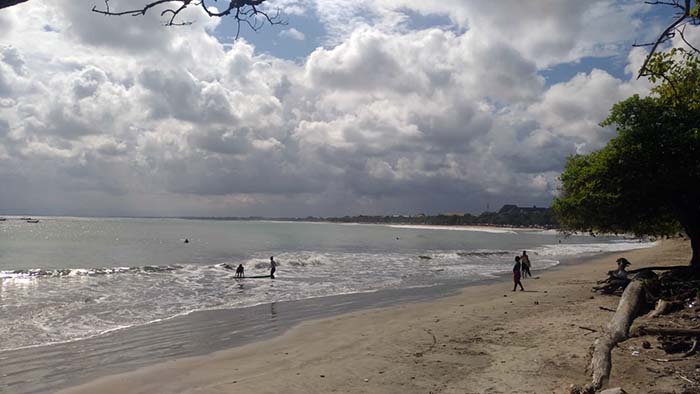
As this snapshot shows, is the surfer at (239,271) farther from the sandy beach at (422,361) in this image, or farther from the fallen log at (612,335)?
the fallen log at (612,335)

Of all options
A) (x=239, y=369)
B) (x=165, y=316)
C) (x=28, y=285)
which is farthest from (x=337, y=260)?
(x=239, y=369)

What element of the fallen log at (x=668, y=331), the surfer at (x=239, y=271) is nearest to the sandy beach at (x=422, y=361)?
the fallen log at (x=668, y=331)

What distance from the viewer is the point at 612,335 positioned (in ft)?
27.9

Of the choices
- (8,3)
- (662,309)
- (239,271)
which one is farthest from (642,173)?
(239,271)

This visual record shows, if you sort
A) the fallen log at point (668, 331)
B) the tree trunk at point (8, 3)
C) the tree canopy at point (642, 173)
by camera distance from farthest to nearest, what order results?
the tree canopy at point (642, 173), the fallen log at point (668, 331), the tree trunk at point (8, 3)

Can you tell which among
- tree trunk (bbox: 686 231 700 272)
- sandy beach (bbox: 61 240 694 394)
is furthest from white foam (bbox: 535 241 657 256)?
sandy beach (bbox: 61 240 694 394)

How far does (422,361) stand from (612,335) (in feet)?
11.2

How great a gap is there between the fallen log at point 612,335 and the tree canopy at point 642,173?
3.52 meters

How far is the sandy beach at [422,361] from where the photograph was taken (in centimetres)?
729

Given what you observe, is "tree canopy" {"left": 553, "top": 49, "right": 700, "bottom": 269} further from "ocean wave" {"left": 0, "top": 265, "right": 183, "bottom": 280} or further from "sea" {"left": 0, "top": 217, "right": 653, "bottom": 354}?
Answer: "ocean wave" {"left": 0, "top": 265, "right": 183, "bottom": 280}

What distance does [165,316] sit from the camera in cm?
1548

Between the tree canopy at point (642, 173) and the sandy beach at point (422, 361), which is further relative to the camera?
the tree canopy at point (642, 173)

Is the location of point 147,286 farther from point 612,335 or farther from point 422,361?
point 612,335

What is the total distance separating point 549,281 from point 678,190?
32.8 ft
